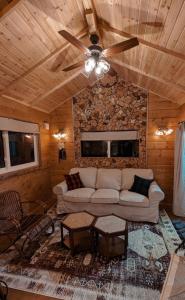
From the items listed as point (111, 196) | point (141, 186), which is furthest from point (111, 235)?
→ point (141, 186)

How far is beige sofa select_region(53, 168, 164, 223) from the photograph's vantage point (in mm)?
3428

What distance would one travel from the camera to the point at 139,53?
267 cm

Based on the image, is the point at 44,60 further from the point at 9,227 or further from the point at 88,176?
the point at 88,176

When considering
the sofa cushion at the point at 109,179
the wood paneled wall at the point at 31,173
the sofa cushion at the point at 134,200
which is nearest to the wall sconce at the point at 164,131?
the sofa cushion at the point at 109,179

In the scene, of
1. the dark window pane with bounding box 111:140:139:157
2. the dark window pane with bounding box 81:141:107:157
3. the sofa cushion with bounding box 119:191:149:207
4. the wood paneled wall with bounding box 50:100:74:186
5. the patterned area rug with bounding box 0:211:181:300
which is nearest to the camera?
the patterned area rug with bounding box 0:211:181:300

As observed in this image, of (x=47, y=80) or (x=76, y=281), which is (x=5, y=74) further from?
(x=76, y=281)

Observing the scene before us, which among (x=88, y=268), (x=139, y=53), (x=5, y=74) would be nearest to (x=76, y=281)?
(x=88, y=268)

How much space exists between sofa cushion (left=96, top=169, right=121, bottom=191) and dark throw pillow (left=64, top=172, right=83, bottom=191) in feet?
1.52

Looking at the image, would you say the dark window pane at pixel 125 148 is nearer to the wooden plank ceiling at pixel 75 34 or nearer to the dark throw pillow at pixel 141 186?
the dark throw pillow at pixel 141 186

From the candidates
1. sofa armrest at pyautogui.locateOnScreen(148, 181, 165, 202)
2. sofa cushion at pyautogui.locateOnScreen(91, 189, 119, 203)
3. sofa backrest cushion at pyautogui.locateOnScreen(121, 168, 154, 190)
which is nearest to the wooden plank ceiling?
A: sofa backrest cushion at pyautogui.locateOnScreen(121, 168, 154, 190)

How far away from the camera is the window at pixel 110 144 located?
447 cm

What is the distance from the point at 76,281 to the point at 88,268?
242 millimetres

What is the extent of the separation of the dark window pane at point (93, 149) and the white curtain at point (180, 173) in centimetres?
174

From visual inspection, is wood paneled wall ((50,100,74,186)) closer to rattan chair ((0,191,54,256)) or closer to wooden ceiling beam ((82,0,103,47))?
rattan chair ((0,191,54,256))
